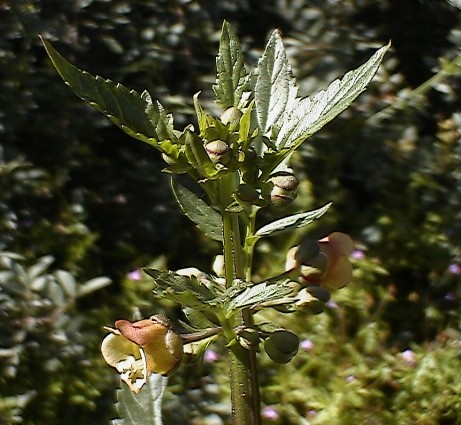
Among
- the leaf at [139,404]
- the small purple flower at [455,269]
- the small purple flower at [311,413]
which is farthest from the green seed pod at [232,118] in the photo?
the small purple flower at [455,269]

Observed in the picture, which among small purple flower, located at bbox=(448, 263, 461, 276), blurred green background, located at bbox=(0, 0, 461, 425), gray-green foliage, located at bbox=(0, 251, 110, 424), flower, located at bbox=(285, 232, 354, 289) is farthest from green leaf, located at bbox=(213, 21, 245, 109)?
small purple flower, located at bbox=(448, 263, 461, 276)

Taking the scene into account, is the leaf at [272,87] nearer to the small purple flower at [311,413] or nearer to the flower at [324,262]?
the flower at [324,262]

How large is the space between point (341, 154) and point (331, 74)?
0.24 metres

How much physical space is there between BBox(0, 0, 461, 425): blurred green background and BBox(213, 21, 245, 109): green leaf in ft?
4.13

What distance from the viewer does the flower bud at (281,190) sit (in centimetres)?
65

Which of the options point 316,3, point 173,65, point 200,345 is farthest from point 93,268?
point 200,345

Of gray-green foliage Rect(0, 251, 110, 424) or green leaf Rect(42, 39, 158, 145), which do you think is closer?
green leaf Rect(42, 39, 158, 145)

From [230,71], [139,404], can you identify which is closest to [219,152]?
[230,71]

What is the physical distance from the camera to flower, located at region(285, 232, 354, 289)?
2.39 feet

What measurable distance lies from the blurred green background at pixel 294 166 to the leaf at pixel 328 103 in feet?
4.24

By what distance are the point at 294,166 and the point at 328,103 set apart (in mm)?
1609

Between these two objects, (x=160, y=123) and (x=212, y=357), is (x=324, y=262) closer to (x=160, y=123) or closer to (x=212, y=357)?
(x=160, y=123)

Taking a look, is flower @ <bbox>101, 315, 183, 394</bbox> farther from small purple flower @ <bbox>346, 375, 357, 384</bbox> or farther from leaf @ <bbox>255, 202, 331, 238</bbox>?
small purple flower @ <bbox>346, 375, 357, 384</bbox>

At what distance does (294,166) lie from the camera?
7.43 feet
